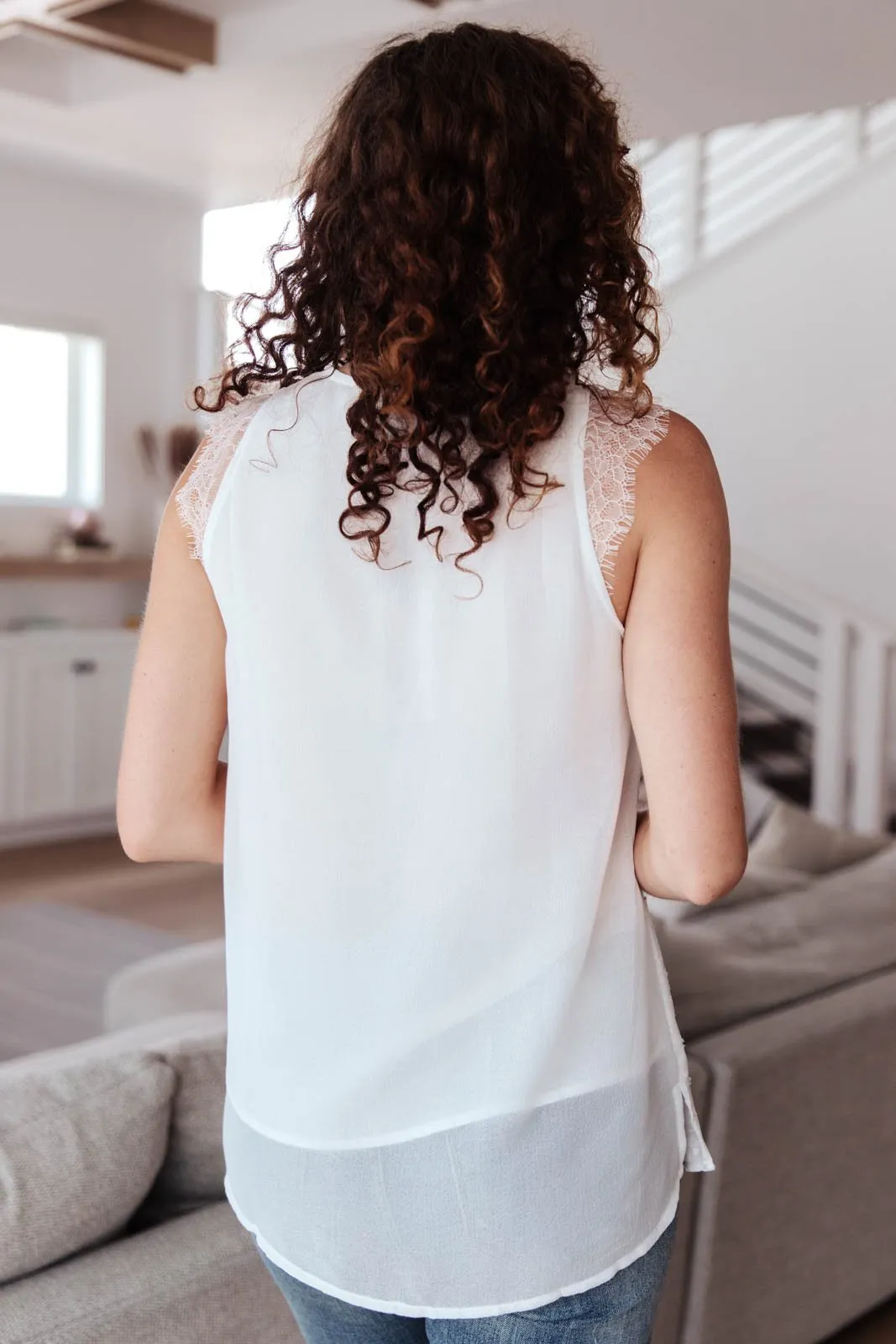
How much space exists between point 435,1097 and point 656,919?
3.83 ft

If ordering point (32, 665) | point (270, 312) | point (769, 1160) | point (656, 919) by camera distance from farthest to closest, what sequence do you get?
1. point (32, 665)
2. point (656, 919)
3. point (769, 1160)
4. point (270, 312)

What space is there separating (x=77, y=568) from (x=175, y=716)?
586cm

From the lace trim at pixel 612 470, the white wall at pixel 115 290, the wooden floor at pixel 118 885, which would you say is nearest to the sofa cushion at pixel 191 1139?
the lace trim at pixel 612 470

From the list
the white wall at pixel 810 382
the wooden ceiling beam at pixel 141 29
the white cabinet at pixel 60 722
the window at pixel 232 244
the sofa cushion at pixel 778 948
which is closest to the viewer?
the sofa cushion at pixel 778 948

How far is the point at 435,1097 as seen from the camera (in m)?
1.00

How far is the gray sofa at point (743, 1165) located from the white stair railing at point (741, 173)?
567cm

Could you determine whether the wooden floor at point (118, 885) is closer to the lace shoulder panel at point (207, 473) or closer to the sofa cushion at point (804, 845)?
the sofa cushion at point (804, 845)

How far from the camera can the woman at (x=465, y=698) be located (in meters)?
0.95

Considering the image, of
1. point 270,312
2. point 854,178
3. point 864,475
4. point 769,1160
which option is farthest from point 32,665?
point 270,312

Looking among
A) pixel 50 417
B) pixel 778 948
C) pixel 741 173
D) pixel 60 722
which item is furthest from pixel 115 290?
pixel 778 948

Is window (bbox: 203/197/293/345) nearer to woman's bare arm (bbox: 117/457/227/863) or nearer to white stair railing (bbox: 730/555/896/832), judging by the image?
white stair railing (bbox: 730/555/896/832)

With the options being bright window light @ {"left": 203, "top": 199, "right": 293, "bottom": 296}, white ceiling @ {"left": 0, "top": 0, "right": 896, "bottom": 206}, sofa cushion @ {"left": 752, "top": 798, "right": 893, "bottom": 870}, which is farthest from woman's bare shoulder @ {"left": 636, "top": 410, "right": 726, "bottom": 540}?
bright window light @ {"left": 203, "top": 199, "right": 293, "bottom": 296}

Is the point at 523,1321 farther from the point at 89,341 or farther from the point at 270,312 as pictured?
the point at 89,341

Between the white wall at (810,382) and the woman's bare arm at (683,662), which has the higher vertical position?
the white wall at (810,382)
